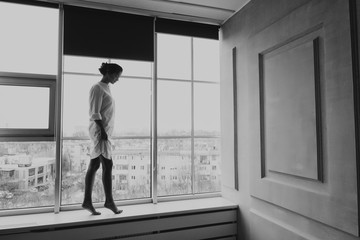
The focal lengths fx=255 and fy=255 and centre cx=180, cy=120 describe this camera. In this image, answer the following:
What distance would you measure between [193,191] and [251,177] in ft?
3.07

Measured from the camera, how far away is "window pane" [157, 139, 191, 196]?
9.96 feet

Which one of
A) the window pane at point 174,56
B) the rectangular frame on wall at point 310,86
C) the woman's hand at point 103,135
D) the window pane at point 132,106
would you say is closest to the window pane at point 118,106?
the window pane at point 132,106

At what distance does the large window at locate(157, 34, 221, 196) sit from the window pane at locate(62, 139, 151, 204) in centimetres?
19

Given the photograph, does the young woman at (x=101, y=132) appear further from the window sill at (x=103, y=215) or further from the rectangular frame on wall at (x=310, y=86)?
the rectangular frame on wall at (x=310, y=86)

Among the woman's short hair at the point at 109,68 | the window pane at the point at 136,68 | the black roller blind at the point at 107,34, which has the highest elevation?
the black roller blind at the point at 107,34

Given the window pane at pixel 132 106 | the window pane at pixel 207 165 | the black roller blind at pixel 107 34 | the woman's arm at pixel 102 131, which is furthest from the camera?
the window pane at pixel 207 165

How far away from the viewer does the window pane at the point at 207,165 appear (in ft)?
10.4

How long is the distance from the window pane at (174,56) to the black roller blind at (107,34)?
16 cm

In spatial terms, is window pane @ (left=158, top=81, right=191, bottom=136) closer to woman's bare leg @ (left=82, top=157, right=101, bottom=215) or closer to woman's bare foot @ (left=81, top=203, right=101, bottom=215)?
woman's bare leg @ (left=82, top=157, right=101, bottom=215)

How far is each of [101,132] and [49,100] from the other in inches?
28.7

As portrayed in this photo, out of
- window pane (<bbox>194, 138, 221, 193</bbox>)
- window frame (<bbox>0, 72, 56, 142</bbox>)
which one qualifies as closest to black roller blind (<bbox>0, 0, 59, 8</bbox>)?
window frame (<bbox>0, 72, 56, 142</bbox>)

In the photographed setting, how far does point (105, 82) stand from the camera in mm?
2576

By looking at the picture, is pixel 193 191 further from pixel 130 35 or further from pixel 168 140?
pixel 130 35

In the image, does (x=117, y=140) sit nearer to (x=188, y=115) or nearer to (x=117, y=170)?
(x=117, y=170)
